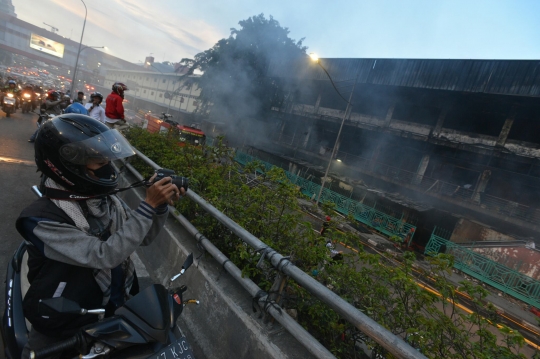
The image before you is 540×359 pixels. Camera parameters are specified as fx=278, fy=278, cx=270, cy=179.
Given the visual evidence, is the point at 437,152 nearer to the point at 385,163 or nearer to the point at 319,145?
the point at 385,163

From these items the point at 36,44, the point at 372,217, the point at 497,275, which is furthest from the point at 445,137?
the point at 36,44

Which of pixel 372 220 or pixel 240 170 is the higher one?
pixel 240 170

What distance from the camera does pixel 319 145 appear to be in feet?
90.1

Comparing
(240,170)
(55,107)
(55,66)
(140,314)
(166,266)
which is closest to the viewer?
(140,314)

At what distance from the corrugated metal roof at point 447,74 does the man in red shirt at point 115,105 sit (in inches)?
782

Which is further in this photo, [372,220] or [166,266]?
[372,220]

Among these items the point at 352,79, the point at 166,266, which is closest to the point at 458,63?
the point at 352,79

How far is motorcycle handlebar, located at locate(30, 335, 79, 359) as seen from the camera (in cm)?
121

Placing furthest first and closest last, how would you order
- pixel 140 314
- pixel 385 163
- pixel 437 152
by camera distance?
1. pixel 385 163
2. pixel 437 152
3. pixel 140 314

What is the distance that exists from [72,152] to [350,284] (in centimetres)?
221

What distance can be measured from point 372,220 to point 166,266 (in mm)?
15044

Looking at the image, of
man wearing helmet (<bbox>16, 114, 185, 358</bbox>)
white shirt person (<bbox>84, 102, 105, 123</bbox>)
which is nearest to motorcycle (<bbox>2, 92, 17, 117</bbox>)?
white shirt person (<bbox>84, 102, 105, 123</bbox>)

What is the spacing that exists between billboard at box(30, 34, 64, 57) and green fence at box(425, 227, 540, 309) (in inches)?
3226

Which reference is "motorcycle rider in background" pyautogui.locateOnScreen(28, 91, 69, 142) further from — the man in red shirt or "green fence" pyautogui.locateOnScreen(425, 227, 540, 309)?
"green fence" pyautogui.locateOnScreen(425, 227, 540, 309)
